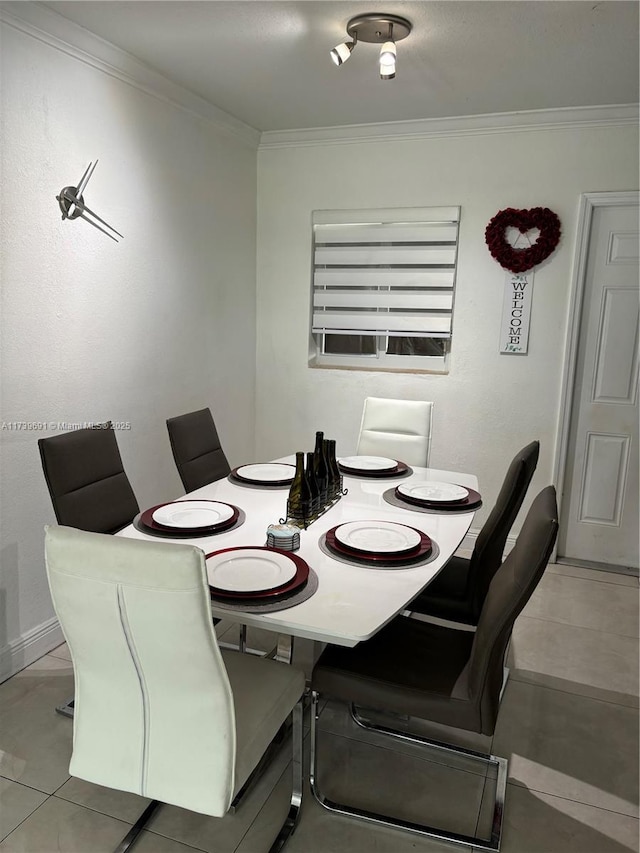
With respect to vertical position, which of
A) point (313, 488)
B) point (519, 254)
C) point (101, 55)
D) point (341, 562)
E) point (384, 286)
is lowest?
point (341, 562)

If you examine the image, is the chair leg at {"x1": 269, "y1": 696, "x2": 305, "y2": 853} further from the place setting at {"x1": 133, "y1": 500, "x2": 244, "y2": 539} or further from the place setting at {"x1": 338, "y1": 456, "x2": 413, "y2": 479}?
the place setting at {"x1": 338, "y1": 456, "x2": 413, "y2": 479}

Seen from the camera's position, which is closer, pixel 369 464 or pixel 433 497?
Result: pixel 433 497

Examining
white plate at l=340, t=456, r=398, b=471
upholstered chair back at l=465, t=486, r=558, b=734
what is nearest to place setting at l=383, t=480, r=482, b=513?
white plate at l=340, t=456, r=398, b=471

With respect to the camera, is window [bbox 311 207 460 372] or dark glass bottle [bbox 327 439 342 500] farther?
window [bbox 311 207 460 372]

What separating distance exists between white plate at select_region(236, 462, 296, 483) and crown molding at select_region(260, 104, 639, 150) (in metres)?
2.28

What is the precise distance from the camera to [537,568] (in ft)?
5.14

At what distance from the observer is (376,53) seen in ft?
9.20

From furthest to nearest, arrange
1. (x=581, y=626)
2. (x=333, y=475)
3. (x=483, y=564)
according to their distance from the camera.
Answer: (x=581, y=626), (x=333, y=475), (x=483, y=564)

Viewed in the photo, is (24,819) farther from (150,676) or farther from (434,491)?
(434,491)

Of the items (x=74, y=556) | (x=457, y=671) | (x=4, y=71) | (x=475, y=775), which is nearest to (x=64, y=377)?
(x=4, y=71)

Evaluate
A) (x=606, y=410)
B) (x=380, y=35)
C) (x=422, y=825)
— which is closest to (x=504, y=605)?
(x=422, y=825)

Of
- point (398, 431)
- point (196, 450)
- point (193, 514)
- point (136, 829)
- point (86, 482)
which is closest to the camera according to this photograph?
point (136, 829)

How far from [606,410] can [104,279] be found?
2885mm

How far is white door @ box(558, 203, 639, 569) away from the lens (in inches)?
143
